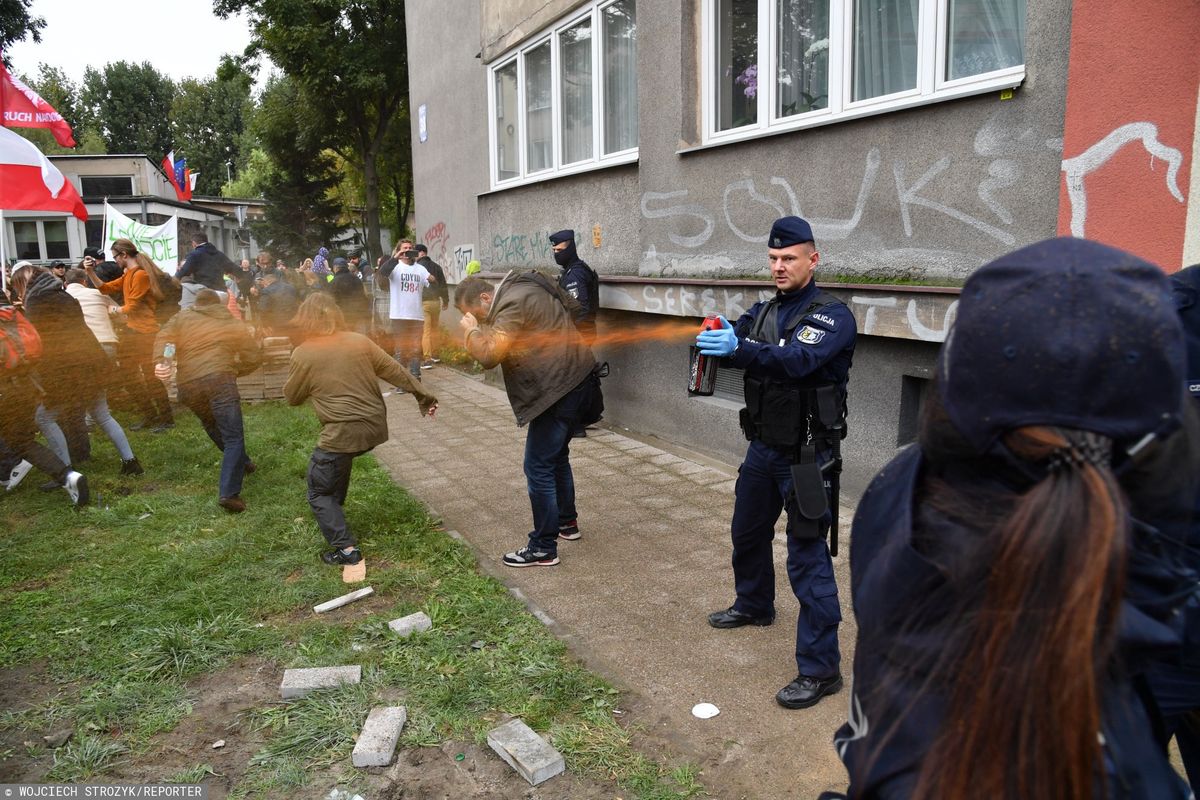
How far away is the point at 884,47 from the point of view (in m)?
5.72

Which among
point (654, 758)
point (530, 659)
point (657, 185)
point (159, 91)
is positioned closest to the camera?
point (654, 758)

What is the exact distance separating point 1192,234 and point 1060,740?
158 inches

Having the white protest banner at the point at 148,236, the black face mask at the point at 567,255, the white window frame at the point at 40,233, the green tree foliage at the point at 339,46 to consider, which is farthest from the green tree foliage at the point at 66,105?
the black face mask at the point at 567,255

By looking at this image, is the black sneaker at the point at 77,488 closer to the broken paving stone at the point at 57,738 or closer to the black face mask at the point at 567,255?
the broken paving stone at the point at 57,738

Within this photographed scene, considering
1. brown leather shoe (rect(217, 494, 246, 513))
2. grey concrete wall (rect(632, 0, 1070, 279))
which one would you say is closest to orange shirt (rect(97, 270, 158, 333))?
brown leather shoe (rect(217, 494, 246, 513))

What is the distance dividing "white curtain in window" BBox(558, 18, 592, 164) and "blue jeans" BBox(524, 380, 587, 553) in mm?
5013

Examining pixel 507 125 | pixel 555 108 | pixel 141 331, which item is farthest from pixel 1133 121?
pixel 141 331

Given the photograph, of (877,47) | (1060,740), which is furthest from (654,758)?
(877,47)

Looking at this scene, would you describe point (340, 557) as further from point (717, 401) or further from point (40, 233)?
point (40, 233)

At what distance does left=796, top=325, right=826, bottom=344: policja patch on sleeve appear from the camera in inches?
139

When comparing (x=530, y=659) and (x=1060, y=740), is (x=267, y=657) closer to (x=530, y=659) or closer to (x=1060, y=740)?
(x=530, y=659)

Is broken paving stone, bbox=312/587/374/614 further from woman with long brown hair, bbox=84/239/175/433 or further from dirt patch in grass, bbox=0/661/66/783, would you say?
woman with long brown hair, bbox=84/239/175/433

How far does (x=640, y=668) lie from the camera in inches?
155

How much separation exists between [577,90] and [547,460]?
226 inches
